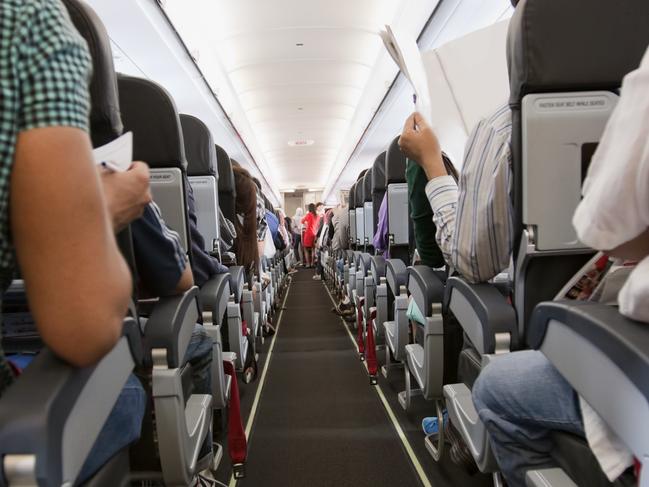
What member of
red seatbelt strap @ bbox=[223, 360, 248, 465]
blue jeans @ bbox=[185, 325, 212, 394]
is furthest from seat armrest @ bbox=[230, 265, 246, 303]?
blue jeans @ bbox=[185, 325, 212, 394]

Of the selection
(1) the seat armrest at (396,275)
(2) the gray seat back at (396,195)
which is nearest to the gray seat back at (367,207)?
(2) the gray seat back at (396,195)

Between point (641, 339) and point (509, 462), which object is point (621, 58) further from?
point (509, 462)

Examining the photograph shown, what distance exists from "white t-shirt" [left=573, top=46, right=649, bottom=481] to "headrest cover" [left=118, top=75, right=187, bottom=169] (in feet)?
4.71

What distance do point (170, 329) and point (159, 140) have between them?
79 centimetres

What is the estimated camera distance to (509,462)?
1091mm

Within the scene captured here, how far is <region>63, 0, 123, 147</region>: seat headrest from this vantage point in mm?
1023

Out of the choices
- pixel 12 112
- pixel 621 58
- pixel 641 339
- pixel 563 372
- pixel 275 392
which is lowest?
pixel 275 392

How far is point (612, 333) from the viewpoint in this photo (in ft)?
2.33

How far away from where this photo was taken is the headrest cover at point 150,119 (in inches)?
64.2

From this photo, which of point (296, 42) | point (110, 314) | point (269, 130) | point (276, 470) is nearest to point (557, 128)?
point (110, 314)

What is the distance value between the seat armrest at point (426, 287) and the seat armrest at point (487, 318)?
1.05 feet

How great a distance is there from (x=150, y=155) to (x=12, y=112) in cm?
113

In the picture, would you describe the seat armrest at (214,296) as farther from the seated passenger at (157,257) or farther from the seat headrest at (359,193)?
the seat headrest at (359,193)

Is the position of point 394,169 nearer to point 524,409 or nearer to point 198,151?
point 198,151
